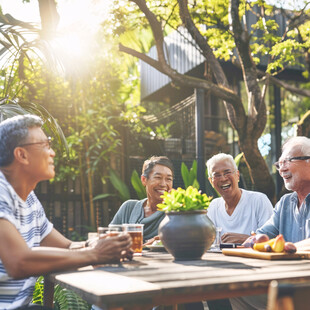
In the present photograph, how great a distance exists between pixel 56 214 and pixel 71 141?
1446 millimetres

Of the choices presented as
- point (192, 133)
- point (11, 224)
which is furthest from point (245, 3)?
point (11, 224)

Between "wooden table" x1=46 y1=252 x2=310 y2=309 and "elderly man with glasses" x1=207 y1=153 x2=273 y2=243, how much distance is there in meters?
1.67

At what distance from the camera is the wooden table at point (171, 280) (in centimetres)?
145

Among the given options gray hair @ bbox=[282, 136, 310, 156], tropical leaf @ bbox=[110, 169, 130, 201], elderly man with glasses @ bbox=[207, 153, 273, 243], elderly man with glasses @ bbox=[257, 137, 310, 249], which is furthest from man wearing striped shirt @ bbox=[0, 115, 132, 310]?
tropical leaf @ bbox=[110, 169, 130, 201]

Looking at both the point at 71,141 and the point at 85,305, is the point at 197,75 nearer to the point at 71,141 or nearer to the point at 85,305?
the point at 71,141

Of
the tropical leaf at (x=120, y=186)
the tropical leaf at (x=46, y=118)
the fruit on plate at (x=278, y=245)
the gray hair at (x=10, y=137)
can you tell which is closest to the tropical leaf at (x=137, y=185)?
the tropical leaf at (x=120, y=186)

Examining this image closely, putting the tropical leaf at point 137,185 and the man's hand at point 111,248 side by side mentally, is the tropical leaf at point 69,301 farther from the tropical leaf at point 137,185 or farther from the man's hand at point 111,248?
the tropical leaf at point 137,185

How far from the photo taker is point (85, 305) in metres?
3.60

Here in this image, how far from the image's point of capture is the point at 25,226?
7.49 ft

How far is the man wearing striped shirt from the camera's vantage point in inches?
73.7

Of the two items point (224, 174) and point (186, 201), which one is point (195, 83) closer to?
point (224, 174)

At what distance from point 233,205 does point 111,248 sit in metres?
2.16

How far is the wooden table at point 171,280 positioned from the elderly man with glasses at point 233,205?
5.48ft

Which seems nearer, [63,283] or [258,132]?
[63,283]
